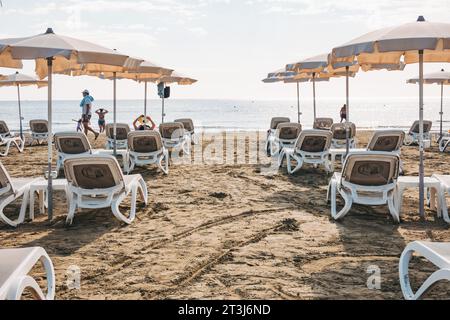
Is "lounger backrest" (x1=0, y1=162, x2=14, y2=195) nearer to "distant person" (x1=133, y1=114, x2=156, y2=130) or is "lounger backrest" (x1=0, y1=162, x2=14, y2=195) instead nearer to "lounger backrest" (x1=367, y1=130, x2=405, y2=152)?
"distant person" (x1=133, y1=114, x2=156, y2=130)

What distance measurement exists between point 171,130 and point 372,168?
7.33 m

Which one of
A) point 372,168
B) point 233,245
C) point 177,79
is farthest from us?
point 177,79

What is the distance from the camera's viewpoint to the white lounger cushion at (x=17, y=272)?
8.21ft

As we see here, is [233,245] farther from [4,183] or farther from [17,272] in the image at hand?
[4,183]

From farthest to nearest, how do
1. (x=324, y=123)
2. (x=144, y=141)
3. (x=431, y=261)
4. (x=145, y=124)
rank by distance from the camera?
(x=324, y=123) < (x=145, y=124) < (x=144, y=141) < (x=431, y=261)

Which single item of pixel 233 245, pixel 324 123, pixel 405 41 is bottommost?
pixel 233 245

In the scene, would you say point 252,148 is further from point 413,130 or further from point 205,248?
point 205,248

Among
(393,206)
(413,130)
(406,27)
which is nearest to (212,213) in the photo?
(393,206)

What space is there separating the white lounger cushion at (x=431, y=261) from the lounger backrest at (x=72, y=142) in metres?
6.71

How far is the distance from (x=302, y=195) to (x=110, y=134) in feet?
20.4

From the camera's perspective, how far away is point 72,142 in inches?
343

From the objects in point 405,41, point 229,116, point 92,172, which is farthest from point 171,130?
point 229,116

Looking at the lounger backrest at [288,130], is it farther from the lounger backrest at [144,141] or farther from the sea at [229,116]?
the sea at [229,116]

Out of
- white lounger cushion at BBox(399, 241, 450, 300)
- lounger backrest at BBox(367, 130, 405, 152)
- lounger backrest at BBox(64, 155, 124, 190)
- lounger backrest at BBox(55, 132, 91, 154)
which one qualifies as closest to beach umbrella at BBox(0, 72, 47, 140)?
lounger backrest at BBox(55, 132, 91, 154)
